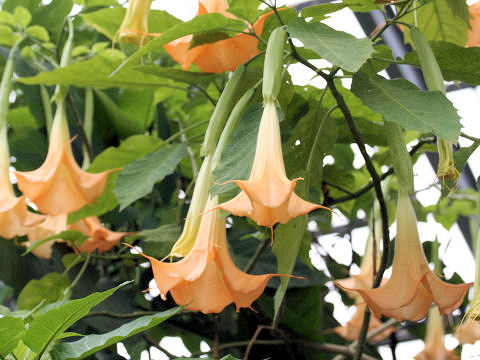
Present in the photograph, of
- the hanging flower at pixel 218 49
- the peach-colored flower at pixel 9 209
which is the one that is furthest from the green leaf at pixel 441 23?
the peach-colored flower at pixel 9 209

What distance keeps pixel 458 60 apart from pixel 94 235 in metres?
0.63

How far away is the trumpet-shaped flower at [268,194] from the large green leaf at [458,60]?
0.28 metres

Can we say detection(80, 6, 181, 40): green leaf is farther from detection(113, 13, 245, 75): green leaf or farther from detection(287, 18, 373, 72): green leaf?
detection(287, 18, 373, 72): green leaf

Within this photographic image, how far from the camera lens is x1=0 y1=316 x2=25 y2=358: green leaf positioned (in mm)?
496

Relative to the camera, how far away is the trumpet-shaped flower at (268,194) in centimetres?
45

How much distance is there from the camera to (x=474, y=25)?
32.9 inches

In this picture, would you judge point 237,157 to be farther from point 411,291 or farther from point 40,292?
point 40,292

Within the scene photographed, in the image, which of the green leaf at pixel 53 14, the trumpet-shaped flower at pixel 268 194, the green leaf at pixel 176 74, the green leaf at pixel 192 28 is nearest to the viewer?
the trumpet-shaped flower at pixel 268 194

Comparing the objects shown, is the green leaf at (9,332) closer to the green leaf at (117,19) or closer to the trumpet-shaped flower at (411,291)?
the trumpet-shaped flower at (411,291)

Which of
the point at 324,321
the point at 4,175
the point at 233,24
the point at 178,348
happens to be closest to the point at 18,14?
the point at 4,175

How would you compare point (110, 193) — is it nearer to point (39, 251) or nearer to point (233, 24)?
point (39, 251)

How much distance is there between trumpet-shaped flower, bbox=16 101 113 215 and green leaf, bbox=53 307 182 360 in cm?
27

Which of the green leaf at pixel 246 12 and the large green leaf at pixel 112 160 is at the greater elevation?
the green leaf at pixel 246 12

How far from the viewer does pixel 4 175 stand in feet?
2.80
